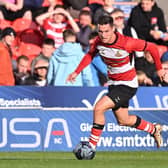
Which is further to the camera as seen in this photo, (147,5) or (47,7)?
(47,7)

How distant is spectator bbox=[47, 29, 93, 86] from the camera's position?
16.0 m

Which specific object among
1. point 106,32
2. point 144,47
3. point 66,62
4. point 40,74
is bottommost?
point 40,74

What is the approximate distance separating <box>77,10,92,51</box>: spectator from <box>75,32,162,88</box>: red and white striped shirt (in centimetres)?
522

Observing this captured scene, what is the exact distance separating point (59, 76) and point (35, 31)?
73.9 inches

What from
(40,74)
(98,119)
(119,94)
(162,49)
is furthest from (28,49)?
(98,119)

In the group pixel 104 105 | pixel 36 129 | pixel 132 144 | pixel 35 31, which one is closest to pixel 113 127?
pixel 132 144

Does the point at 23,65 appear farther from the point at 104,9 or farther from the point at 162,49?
the point at 162,49

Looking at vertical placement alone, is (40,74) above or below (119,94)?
below

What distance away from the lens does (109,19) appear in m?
11.3

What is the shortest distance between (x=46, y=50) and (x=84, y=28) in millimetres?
1136

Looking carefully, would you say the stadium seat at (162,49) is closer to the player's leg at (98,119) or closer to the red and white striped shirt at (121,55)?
the red and white striped shirt at (121,55)

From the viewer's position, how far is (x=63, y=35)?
16.2 meters

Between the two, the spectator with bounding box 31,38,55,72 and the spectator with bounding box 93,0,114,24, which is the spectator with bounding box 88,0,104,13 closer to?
the spectator with bounding box 93,0,114,24

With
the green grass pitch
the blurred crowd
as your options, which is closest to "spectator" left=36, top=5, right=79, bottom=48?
the blurred crowd
